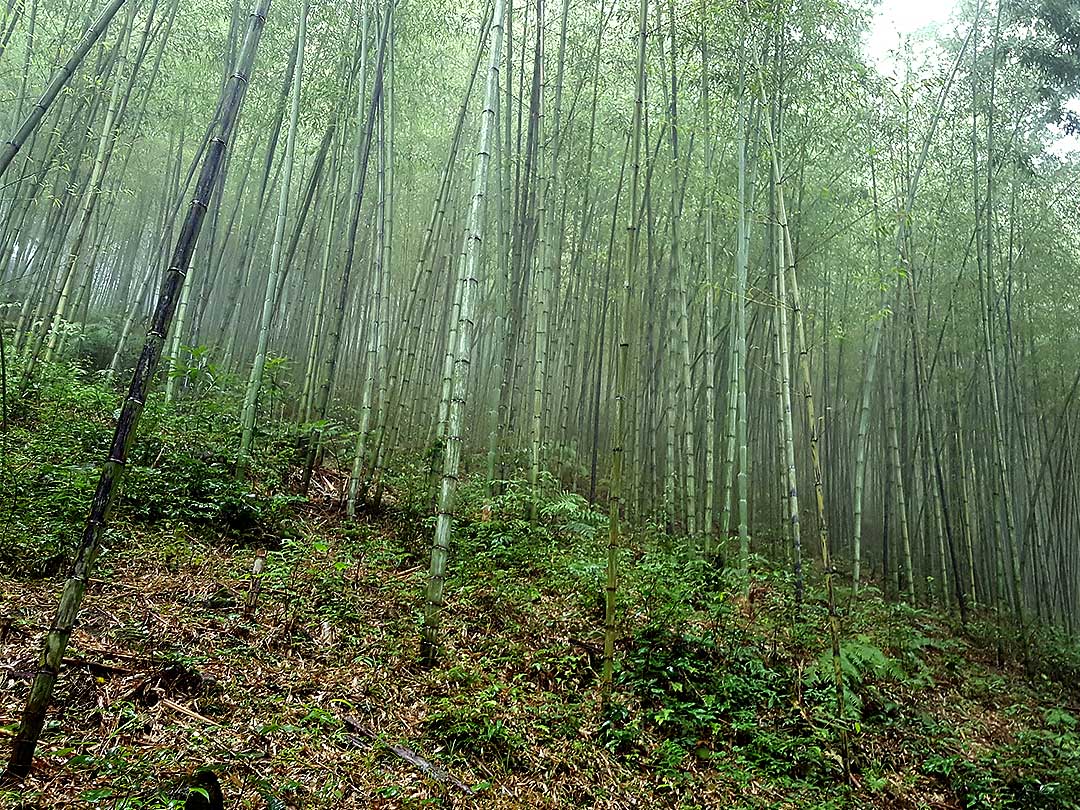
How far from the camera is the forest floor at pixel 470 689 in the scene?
1.95 m

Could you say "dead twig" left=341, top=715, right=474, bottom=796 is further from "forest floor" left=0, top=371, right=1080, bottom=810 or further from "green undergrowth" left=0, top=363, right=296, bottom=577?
"green undergrowth" left=0, top=363, right=296, bottom=577

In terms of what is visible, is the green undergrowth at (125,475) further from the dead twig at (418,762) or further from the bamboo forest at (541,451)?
the dead twig at (418,762)

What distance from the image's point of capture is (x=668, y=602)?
11.4 feet

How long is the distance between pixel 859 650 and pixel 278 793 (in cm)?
311

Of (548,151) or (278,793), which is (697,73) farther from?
(278,793)

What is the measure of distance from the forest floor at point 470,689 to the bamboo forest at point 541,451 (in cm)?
2

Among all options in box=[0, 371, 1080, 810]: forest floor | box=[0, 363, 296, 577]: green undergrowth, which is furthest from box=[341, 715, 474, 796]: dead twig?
box=[0, 363, 296, 577]: green undergrowth

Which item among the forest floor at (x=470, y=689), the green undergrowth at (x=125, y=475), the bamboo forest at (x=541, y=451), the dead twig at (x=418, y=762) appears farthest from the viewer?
the green undergrowth at (x=125, y=475)

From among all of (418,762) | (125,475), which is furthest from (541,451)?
(418,762)

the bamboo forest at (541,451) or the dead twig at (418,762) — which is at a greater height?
the bamboo forest at (541,451)

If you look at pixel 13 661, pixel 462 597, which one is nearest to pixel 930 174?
pixel 462 597

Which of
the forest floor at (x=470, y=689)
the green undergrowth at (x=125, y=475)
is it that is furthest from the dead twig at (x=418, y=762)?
the green undergrowth at (x=125, y=475)

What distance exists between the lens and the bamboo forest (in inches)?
88.8

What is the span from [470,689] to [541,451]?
8.13ft
